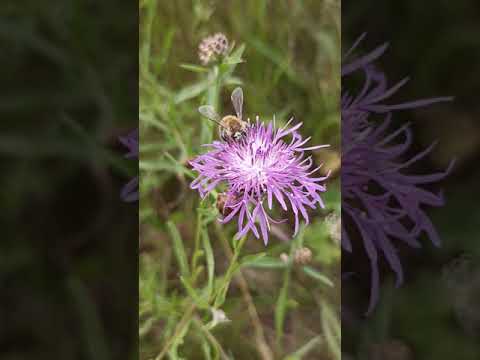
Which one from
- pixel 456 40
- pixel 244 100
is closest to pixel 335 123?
pixel 244 100

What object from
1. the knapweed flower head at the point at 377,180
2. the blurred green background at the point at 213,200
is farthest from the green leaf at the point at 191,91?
the knapweed flower head at the point at 377,180

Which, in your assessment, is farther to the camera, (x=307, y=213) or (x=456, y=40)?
(x=456, y=40)

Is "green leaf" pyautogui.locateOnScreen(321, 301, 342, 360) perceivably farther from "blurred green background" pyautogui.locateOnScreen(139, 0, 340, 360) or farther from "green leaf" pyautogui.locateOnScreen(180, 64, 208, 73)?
"green leaf" pyautogui.locateOnScreen(180, 64, 208, 73)

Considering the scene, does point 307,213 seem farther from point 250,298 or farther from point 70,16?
point 70,16

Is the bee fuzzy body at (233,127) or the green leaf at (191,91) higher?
the green leaf at (191,91)

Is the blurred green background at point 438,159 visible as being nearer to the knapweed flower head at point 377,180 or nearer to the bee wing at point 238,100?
the knapweed flower head at point 377,180

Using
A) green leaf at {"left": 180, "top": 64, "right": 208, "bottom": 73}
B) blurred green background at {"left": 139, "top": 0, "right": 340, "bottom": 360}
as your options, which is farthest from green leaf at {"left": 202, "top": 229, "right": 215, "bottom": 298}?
green leaf at {"left": 180, "top": 64, "right": 208, "bottom": 73}

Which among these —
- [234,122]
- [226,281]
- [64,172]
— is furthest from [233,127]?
[64,172]

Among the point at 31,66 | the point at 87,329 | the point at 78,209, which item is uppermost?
the point at 31,66
